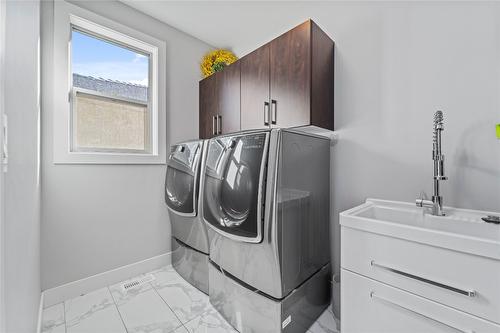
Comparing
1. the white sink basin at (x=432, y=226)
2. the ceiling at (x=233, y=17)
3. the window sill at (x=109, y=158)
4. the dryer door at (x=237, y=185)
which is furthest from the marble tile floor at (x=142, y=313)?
the ceiling at (x=233, y=17)

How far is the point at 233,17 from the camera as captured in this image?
7.17 feet

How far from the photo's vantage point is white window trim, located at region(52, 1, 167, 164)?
176 centimetres

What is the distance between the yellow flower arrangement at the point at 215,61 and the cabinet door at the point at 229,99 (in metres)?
0.21

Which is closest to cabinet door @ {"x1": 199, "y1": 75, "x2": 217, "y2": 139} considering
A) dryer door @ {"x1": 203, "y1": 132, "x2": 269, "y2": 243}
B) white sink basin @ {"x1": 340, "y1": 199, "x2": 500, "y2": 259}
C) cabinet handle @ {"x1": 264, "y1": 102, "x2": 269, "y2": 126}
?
cabinet handle @ {"x1": 264, "y1": 102, "x2": 269, "y2": 126}

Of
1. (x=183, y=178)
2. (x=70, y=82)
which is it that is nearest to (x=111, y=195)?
(x=183, y=178)

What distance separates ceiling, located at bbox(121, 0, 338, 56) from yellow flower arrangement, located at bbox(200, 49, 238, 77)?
19 cm

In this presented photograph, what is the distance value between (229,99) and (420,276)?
1.90m

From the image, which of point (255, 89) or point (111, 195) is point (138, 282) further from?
point (255, 89)

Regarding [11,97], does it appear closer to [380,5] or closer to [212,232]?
[212,232]

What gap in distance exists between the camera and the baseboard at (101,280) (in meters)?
1.75

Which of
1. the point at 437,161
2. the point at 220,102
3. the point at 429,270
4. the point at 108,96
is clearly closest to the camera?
the point at 429,270

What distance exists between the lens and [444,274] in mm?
839

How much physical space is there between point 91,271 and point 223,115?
1.85 m

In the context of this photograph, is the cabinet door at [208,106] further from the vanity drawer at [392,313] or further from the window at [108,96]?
the vanity drawer at [392,313]
